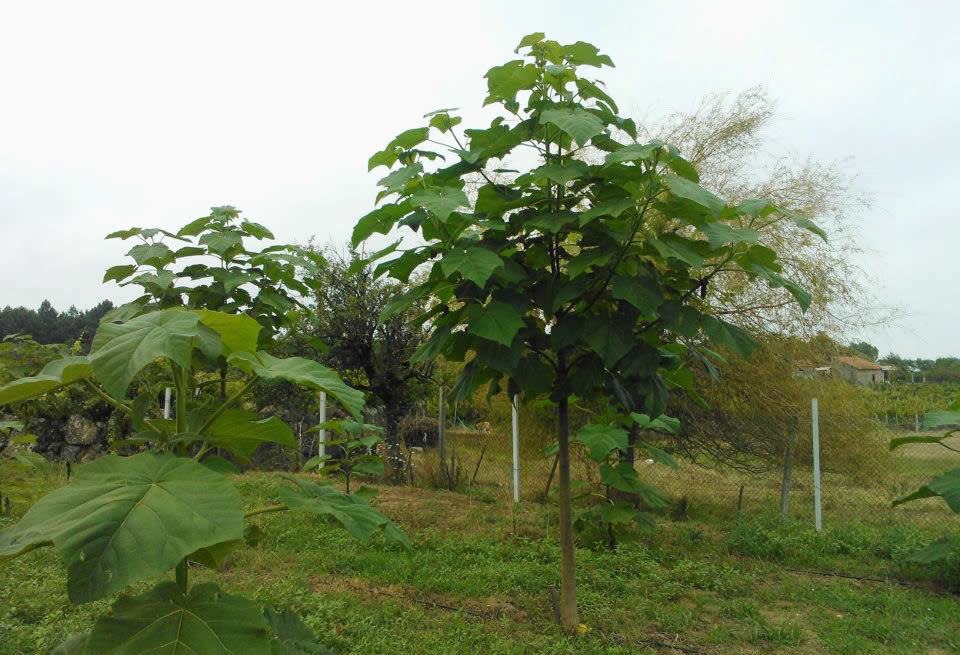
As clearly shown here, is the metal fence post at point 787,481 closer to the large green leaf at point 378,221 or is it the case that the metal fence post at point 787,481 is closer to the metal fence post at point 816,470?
the metal fence post at point 816,470

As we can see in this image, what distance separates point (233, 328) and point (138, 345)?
23cm

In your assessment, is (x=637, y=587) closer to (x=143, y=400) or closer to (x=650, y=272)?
(x=650, y=272)

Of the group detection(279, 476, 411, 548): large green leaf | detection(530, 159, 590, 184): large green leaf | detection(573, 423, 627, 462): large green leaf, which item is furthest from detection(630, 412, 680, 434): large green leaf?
detection(279, 476, 411, 548): large green leaf

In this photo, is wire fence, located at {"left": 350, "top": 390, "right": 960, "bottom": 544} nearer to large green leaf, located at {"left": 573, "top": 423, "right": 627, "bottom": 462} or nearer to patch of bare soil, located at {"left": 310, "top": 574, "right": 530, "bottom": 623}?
large green leaf, located at {"left": 573, "top": 423, "right": 627, "bottom": 462}

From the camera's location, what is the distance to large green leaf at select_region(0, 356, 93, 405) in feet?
4.35

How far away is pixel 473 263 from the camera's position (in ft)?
8.86

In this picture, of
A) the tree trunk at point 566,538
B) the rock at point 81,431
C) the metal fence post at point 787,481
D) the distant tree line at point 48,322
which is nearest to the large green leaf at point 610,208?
the tree trunk at point 566,538

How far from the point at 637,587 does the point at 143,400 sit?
145 inches

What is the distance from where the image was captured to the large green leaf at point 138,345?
1235 millimetres

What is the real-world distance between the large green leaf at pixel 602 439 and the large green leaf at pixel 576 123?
2280mm

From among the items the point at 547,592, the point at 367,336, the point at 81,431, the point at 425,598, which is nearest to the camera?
the point at 425,598

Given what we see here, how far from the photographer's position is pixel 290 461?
1021 cm

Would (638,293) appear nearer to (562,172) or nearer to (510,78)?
(562,172)

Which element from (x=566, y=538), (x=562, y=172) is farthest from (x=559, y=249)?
(x=566, y=538)
